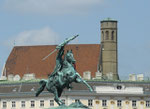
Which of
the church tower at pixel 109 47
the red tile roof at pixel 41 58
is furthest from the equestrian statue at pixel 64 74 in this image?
the church tower at pixel 109 47

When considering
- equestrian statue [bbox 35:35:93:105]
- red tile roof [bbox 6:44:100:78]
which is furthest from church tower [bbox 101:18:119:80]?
equestrian statue [bbox 35:35:93:105]

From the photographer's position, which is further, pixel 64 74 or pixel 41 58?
pixel 41 58

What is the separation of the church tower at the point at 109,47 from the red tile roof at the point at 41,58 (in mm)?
7157

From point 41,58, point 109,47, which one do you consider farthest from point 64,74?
point 109,47

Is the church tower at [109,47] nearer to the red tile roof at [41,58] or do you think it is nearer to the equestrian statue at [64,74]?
the red tile roof at [41,58]

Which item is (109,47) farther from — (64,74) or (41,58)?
→ (64,74)

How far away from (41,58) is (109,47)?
15.1m

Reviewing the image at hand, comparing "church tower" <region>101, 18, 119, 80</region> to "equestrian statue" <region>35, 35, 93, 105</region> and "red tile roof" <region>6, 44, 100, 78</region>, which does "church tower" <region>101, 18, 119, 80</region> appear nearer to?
"red tile roof" <region>6, 44, 100, 78</region>

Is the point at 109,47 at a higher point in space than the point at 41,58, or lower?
higher

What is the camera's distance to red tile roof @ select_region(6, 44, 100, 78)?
15750 cm

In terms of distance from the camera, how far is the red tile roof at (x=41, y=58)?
517 feet

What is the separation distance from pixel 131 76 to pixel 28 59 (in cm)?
1842

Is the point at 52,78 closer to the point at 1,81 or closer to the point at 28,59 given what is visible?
the point at 1,81

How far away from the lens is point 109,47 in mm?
170750
